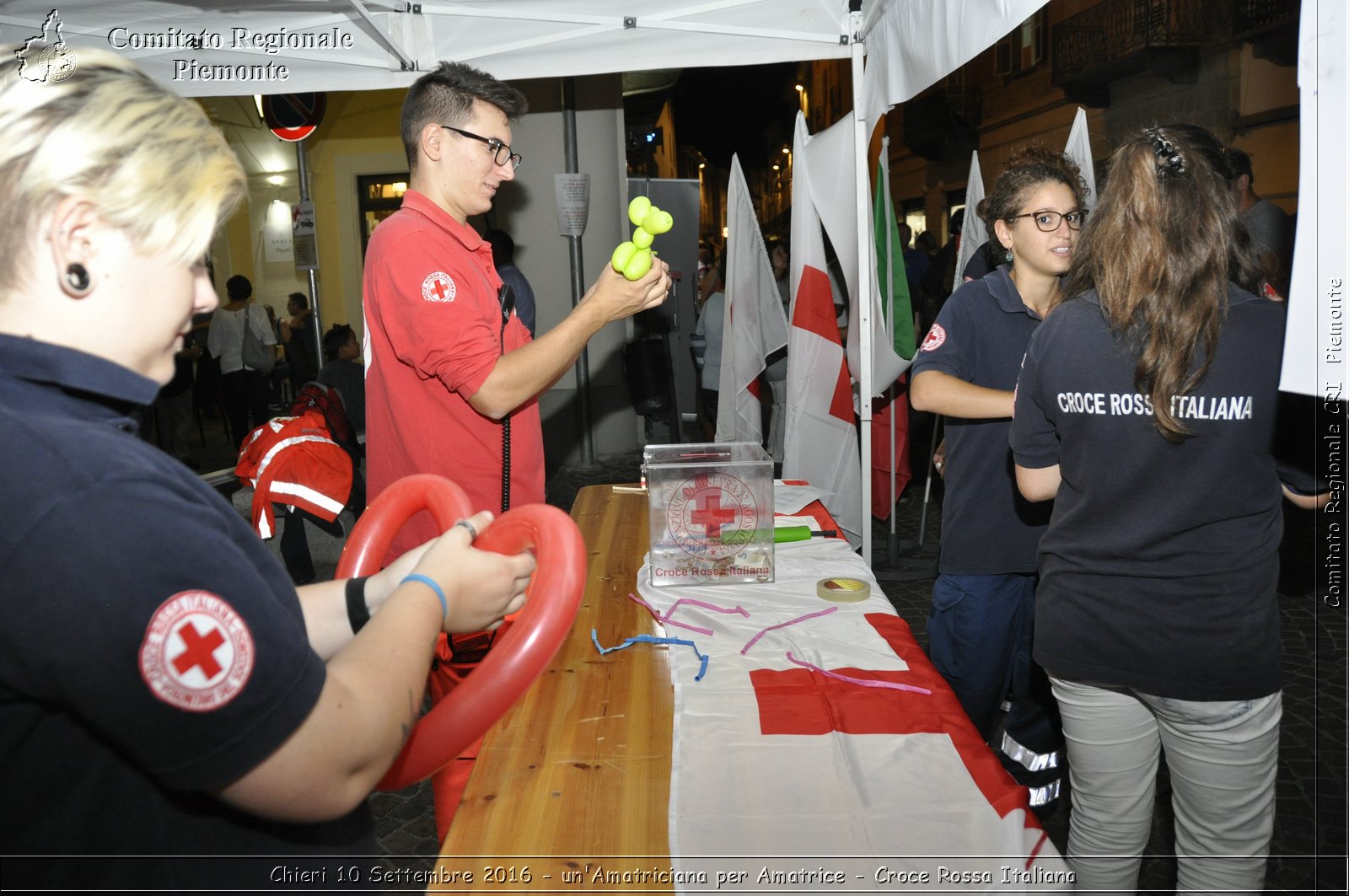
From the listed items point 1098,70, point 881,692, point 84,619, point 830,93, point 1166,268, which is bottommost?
point 881,692

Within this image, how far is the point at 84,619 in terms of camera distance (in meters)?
0.60

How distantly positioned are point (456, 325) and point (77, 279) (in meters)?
1.12

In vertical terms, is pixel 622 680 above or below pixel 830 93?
Result: below

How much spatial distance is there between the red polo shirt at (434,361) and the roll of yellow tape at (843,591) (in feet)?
2.21

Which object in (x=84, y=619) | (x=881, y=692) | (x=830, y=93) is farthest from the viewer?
(x=830, y=93)

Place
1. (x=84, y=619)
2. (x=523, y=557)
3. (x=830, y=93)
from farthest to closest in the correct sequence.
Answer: (x=830, y=93)
(x=523, y=557)
(x=84, y=619)

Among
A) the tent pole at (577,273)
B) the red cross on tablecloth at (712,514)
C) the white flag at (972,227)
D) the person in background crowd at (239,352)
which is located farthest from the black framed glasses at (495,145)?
the person in background crowd at (239,352)

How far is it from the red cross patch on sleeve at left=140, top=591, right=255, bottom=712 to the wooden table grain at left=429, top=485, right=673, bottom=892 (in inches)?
21.9

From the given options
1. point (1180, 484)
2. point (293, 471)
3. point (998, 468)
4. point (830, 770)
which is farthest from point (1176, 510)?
point (293, 471)

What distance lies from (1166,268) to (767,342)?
11.8 ft

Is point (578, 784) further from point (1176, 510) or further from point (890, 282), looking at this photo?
point (890, 282)

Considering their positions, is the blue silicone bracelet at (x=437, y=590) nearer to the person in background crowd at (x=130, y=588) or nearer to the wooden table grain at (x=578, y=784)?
the person in background crowd at (x=130, y=588)

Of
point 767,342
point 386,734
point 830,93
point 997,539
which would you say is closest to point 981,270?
point 997,539

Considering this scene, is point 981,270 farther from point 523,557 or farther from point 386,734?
point 386,734
